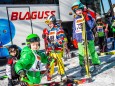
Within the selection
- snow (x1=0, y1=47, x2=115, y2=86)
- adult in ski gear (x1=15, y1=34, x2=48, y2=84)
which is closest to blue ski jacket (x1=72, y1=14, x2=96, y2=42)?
snow (x1=0, y1=47, x2=115, y2=86)

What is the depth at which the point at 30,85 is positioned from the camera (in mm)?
3760

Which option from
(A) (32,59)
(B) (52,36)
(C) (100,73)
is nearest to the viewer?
(A) (32,59)

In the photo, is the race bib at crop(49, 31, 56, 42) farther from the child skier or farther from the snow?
the snow

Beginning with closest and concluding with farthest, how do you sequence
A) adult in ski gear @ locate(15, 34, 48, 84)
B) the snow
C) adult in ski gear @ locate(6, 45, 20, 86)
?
1. adult in ski gear @ locate(15, 34, 48, 84)
2. the snow
3. adult in ski gear @ locate(6, 45, 20, 86)

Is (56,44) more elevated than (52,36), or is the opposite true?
(52,36)

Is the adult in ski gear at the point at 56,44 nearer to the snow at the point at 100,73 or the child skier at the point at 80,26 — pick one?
A: the child skier at the point at 80,26

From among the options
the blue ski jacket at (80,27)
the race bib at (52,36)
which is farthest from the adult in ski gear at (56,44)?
the blue ski jacket at (80,27)

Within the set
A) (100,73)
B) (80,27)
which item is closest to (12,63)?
(80,27)

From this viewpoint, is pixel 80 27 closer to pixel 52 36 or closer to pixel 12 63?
pixel 52 36

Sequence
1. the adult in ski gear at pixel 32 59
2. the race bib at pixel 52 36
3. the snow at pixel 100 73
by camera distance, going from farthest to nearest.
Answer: the race bib at pixel 52 36
the snow at pixel 100 73
the adult in ski gear at pixel 32 59

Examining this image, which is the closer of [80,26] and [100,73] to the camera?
[80,26]

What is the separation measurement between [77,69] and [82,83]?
67.4 inches

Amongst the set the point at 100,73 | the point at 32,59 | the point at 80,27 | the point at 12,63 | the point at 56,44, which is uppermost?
the point at 80,27

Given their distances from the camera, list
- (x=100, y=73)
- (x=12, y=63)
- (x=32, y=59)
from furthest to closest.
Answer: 1. (x=100, y=73)
2. (x=12, y=63)
3. (x=32, y=59)
